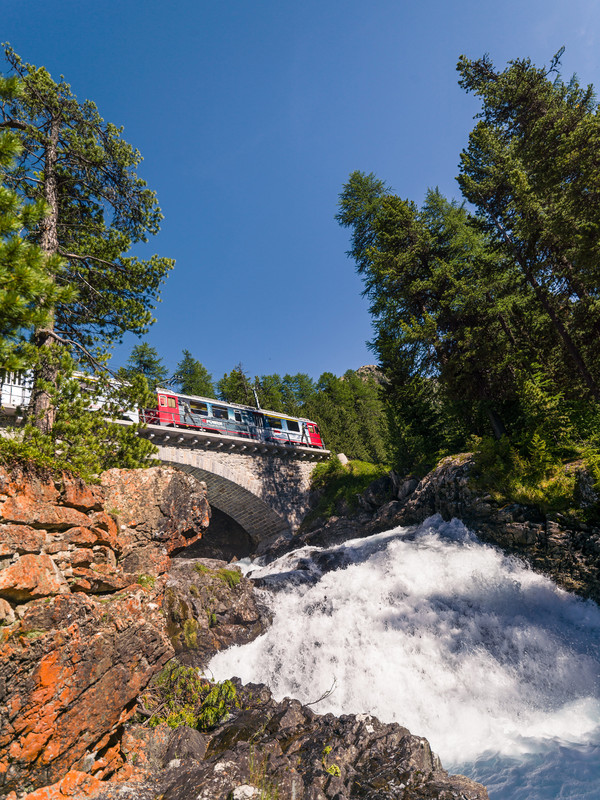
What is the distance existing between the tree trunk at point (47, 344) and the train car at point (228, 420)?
36.7ft

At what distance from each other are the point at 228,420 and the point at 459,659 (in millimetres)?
19687

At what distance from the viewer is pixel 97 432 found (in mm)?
7934

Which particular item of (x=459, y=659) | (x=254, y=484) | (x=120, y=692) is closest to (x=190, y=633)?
(x=120, y=692)

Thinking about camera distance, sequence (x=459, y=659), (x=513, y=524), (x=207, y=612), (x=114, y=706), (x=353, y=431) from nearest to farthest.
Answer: (x=114, y=706) → (x=459, y=659) → (x=513, y=524) → (x=207, y=612) → (x=353, y=431)

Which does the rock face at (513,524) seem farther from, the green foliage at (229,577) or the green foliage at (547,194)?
the green foliage at (229,577)

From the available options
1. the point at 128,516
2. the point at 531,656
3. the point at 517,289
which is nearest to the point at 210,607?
the point at 128,516

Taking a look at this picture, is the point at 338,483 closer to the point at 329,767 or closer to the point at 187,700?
the point at 187,700

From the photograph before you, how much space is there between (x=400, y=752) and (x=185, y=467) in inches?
749

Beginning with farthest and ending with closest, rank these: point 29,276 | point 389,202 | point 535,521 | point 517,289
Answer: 1. point 389,202
2. point 517,289
3. point 535,521
4. point 29,276

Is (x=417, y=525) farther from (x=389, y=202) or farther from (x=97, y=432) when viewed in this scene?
(x=389, y=202)

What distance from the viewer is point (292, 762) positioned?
5.72 metres

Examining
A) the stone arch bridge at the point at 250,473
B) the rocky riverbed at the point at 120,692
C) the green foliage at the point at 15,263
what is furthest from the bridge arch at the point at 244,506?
the green foliage at the point at 15,263

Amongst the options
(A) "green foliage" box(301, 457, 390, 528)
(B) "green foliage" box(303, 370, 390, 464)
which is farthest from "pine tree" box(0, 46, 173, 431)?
(B) "green foliage" box(303, 370, 390, 464)

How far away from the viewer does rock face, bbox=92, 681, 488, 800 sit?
4.97 m
